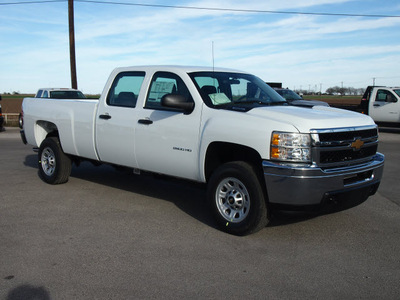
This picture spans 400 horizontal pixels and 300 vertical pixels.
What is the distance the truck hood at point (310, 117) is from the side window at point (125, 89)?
2.03 meters

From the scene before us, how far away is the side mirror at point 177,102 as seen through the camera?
17.1 feet

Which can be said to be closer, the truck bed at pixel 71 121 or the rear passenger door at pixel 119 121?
the rear passenger door at pixel 119 121

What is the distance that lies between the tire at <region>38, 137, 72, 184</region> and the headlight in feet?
14.4

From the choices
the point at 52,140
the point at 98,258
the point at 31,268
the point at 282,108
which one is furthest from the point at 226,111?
the point at 52,140

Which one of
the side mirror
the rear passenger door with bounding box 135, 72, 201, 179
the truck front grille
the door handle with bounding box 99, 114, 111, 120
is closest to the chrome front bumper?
the truck front grille

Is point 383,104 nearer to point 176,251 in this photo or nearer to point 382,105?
point 382,105

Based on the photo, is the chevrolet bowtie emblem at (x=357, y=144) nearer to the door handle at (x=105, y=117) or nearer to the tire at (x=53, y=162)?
the door handle at (x=105, y=117)

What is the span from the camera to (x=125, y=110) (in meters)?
6.27

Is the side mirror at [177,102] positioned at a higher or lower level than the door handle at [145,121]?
higher

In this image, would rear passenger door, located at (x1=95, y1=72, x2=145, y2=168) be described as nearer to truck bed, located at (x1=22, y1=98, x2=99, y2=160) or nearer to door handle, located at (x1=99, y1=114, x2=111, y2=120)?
door handle, located at (x1=99, y1=114, x2=111, y2=120)

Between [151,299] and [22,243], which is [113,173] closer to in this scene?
[22,243]

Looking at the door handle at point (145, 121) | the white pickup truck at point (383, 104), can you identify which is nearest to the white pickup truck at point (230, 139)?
the door handle at point (145, 121)

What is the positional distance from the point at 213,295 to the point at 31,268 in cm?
175

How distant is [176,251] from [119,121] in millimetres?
2457
